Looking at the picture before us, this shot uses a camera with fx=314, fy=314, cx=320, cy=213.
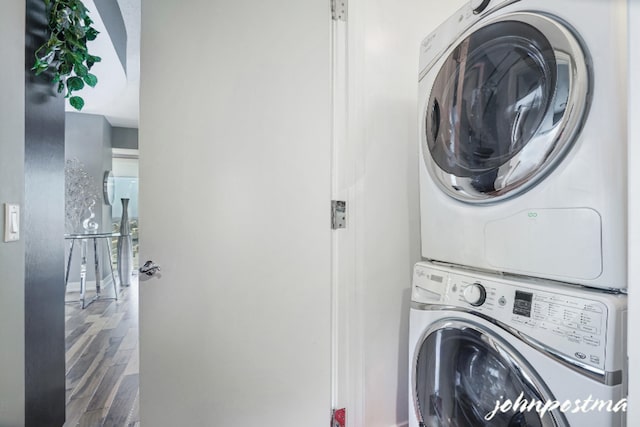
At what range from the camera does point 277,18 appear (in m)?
1.32

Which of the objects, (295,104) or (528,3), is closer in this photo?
(528,3)

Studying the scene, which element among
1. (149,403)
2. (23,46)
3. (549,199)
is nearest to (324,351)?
(149,403)

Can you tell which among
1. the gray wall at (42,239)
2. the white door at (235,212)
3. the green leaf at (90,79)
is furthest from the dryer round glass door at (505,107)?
the gray wall at (42,239)

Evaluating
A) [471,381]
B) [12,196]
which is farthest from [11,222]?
[471,381]

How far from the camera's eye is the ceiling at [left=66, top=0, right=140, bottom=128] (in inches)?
94.1

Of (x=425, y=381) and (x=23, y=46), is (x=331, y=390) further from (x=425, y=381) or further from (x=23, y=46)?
(x=23, y=46)

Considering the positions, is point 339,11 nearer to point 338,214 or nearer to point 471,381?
point 338,214

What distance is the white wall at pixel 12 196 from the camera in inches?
35.8

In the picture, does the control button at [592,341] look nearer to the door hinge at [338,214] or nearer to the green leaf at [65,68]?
the door hinge at [338,214]

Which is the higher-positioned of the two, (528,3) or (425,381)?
(528,3)

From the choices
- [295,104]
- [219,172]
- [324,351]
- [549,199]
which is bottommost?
[324,351]

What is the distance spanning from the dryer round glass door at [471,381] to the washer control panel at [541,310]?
0.07m

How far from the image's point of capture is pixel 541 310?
0.74 metres

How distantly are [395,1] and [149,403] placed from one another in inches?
78.8
